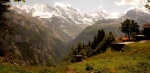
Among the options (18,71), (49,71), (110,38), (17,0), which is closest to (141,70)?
(49,71)

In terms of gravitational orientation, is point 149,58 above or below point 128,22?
below

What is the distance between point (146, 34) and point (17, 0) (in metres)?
86.3

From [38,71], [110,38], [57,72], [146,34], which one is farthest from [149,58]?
[110,38]

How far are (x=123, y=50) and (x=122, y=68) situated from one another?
128ft

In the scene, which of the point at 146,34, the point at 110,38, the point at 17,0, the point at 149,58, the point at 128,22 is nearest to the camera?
the point at 17,0

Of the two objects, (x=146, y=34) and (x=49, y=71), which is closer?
(x=49, y=71)

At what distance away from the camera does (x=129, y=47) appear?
7419 centimetres

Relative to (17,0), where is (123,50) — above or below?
below

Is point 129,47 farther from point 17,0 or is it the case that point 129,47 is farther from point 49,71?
point 17,0

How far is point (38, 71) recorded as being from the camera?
114 feet

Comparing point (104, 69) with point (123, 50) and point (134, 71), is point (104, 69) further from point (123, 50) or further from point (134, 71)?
point (123, 50)

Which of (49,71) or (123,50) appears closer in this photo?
(49,71)

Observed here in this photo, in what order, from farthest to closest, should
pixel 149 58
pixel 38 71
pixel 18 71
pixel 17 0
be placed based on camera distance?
pixel 149 58
pixel 38 71
pixel 18 71
pixel 17 0

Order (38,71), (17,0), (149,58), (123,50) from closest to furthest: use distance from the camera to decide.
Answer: (17,0) < (38,71) < (149,58) < (123,50)
